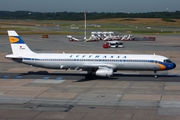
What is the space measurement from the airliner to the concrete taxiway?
157 cm

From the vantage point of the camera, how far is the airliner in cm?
5128

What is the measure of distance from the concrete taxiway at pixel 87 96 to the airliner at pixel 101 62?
62.0 inches

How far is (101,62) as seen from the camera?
5191 centimetres

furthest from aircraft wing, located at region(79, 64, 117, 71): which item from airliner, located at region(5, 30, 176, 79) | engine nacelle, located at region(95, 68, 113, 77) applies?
engine nacelle, located at region(95, 68, 113, 77)

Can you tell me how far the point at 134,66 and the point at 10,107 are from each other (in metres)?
21.9

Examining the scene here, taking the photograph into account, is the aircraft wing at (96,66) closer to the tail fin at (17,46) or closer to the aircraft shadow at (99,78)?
the aircraft shadow at (99,78)

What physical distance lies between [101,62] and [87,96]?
12.2m

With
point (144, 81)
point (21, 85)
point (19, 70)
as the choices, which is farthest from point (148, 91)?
point (19, 70)

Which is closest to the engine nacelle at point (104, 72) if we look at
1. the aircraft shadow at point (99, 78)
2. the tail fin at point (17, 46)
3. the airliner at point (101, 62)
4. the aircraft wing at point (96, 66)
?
the airliner at point (101, 62)

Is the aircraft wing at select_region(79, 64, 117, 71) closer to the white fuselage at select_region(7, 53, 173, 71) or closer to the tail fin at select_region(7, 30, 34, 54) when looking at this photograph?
the white fuselage at select_region(7, 53, 173, 71)

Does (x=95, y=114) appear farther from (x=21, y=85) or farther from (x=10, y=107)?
(x=21, y=85)

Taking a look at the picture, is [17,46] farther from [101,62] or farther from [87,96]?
[87,96]

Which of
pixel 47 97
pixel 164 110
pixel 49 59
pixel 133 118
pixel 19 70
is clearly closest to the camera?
pixel 133 118

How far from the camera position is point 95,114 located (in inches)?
1286
